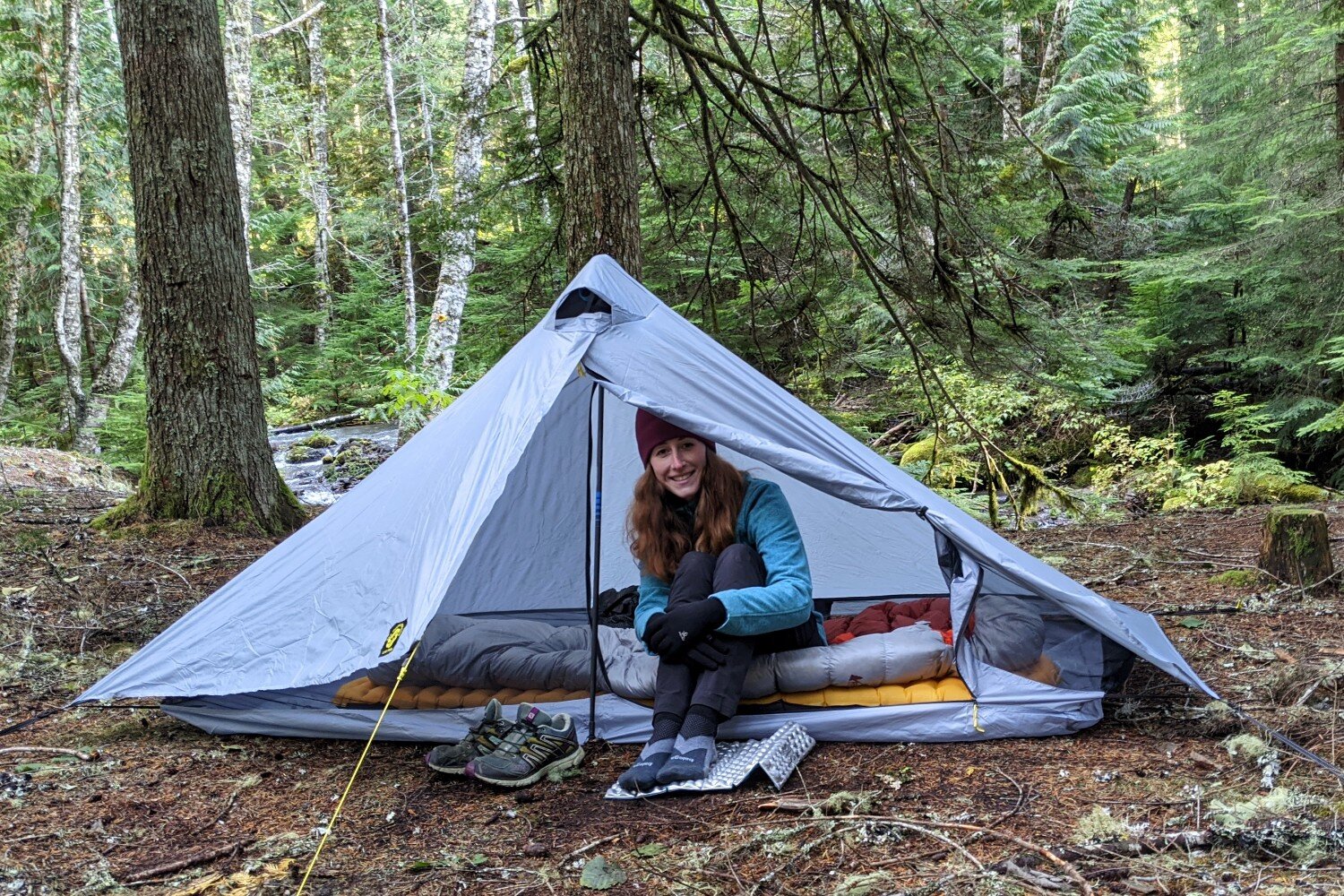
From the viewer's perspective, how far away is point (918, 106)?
15.7 feet

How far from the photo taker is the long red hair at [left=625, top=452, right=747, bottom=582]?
3010 millimetres

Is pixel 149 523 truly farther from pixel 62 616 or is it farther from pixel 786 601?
pixel 786 601

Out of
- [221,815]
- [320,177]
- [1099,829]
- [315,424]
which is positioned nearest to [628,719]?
[221,815]

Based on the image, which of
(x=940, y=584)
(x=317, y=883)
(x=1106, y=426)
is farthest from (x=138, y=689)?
(x=1106, y=426)

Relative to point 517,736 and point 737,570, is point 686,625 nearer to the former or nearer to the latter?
point 737,570

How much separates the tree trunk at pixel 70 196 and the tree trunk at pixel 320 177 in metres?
5.47

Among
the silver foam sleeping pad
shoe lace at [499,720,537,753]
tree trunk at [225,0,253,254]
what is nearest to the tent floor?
the silver foam sleeping pad

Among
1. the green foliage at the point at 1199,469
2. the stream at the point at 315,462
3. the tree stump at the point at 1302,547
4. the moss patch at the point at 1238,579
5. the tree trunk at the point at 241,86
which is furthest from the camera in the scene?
the tree trunk at the point at 241,86

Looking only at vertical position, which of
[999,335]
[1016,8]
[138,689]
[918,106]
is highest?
[1016,8]

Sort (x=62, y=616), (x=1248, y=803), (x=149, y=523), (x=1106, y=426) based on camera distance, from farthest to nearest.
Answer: (x=1106, y=426), (x=149, y=523), (x=62, y=616), (x=1248, y=803)

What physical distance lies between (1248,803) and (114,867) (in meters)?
→ 2.49

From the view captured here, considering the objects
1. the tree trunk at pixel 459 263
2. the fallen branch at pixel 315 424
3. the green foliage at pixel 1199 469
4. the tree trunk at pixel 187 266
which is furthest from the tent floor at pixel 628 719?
the fallen branch at pixel 315 424

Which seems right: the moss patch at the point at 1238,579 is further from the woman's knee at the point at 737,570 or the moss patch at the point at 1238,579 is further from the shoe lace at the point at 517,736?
the shoe lace at the point at 517,736

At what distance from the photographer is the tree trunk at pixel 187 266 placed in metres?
4.93
